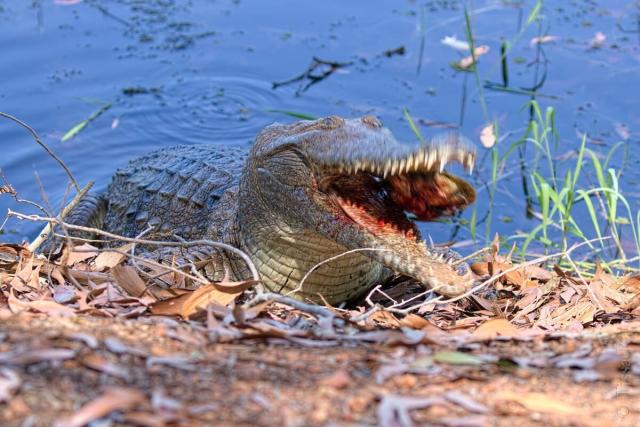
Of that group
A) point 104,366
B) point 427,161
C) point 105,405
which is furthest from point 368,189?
point 105,405

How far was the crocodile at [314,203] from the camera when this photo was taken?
3605 millimetres

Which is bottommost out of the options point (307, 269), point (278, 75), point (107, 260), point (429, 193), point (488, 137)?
point (278, 75)

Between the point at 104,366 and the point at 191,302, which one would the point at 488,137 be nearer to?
the point at 191,302

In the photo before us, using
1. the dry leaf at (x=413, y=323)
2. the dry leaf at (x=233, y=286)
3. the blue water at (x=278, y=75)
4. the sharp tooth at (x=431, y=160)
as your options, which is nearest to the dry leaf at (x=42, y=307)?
the dry leaf at (x=233, y=286)

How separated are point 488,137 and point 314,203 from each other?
2984 mm

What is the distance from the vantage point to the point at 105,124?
7.86 meters

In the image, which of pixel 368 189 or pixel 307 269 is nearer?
pixel 368 189

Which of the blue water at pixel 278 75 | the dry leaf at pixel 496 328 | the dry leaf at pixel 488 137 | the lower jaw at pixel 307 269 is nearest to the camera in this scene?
the dry leaf at pixel 496 328

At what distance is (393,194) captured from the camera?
3.87m

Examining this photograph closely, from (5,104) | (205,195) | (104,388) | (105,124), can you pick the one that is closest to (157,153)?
(205,195)

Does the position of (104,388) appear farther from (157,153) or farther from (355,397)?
(157,153)

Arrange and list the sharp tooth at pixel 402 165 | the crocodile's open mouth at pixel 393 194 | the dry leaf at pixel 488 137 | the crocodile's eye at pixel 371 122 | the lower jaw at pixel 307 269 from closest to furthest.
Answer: the sharp tooth at pixel 402 165
the crocodile's open mouth at pixel 393 194
the crocodile's eye at pixel 371 122
the lower jaw at pixel 307 269
the dry leaf at pixel 488 137

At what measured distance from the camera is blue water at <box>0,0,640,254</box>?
7.34 metres

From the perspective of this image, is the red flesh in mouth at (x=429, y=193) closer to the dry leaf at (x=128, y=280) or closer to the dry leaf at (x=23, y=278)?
the dry leaf at (x=128, y=280)
